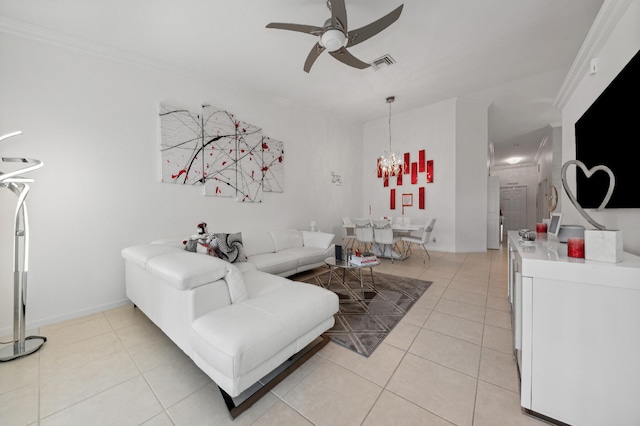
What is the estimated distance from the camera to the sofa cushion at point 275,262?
318 centimetres

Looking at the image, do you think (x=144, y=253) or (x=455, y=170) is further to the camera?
(x=455, y=170)

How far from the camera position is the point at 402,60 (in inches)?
145

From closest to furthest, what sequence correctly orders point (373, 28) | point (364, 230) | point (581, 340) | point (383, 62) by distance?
point (581, 340)
point (373, 28)
point (383, 62)
point (364, 230)

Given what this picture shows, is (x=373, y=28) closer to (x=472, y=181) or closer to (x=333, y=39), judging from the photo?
(x=333, y=39)

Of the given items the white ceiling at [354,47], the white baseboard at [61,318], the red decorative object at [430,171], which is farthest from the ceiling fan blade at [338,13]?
the red decorative object at [430,171]

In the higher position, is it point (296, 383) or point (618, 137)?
point (618, 137)

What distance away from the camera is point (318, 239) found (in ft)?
14.2

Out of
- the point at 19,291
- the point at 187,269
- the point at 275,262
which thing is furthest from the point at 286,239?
the point at 19,291

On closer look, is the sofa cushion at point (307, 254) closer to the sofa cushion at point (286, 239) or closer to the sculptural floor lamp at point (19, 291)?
the sofa cushion at point (286, 239)

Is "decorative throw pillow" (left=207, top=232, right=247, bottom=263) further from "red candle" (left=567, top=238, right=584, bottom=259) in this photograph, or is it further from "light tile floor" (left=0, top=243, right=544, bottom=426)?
"red candle" (left=567, top=238, right=584, bottom=259)

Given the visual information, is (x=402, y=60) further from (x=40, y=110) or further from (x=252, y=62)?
(x=40, y=110)

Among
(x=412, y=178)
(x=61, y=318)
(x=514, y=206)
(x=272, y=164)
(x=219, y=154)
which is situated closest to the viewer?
(x=61, y=318)

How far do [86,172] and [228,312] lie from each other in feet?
8.45

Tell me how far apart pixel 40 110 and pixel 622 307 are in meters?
4.70
